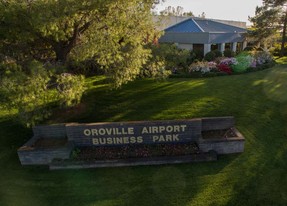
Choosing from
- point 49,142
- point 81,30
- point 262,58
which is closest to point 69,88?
point 49,142

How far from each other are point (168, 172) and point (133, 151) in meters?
1.41

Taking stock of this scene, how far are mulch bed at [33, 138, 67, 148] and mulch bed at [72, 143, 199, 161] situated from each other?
2.36ft

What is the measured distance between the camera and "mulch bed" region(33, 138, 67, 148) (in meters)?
8.68

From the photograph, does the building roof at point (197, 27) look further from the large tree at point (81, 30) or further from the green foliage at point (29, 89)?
the green foliage at point (29, 89)

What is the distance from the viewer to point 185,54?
1639 centimetres

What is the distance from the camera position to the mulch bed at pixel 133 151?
8164mm

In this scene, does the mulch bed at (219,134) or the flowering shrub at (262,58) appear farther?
the flowering shrub at (262,58)

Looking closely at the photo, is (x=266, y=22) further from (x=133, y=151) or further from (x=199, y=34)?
(x=133, y=151)

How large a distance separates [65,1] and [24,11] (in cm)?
122

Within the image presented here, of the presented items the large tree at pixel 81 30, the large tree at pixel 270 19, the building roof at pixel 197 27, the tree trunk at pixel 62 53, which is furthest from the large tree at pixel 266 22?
the tree trunk at pixel 62 53

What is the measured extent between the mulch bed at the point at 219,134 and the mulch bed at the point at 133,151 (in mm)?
649

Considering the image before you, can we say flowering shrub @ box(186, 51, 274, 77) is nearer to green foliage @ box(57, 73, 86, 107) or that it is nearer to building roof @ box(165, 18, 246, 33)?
building roof @ box(165, 18, 246, 33)

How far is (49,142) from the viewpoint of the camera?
29.3ft

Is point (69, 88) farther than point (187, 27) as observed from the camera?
No
